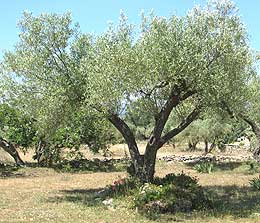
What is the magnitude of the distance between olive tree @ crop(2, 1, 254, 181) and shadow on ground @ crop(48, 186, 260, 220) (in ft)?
10.1

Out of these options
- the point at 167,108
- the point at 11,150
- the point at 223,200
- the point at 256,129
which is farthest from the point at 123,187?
the point at 11,150

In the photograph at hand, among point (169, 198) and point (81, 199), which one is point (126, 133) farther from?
point (169, 198)

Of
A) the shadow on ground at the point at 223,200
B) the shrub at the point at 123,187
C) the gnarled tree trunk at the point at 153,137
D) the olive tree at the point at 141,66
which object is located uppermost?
the olive tree at the point at 141,66

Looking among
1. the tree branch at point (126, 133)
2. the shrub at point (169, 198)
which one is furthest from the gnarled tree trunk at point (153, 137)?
the shrub at point (169, 198)

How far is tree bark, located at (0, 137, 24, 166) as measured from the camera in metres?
34.9

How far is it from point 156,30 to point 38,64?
5.51m

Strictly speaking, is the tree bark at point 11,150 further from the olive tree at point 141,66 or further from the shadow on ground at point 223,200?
the olive tree at point 141,66

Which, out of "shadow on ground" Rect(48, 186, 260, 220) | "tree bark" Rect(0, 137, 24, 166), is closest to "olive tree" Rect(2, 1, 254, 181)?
"shadow on ground" Rect(48, 186, 260, 220)

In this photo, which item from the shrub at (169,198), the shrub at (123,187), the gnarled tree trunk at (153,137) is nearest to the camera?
the shrub at (169,198)

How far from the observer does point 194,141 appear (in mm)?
54594

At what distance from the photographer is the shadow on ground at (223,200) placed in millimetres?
16539

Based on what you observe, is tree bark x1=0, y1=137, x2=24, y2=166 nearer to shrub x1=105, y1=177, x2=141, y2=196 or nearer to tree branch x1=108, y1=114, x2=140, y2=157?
shrub x1=105, y1=177, x2=141, y2=196

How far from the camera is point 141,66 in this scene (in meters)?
16.7

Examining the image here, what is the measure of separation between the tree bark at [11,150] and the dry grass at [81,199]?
7.02 feet
